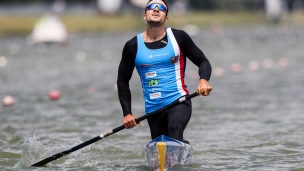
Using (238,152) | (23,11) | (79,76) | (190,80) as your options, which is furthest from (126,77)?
(23,11)

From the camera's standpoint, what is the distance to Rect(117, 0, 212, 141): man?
35.6ft

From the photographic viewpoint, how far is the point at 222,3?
101 m

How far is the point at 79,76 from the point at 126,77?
63.1 ft

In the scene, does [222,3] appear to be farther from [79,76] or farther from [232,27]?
[79,76]

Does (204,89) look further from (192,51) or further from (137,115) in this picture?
(137,115)

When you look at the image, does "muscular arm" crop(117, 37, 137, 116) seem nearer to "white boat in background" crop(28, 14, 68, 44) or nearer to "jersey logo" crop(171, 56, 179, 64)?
"jersey logo" crop(171, 56, 179, 64)

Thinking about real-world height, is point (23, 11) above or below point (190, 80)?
above

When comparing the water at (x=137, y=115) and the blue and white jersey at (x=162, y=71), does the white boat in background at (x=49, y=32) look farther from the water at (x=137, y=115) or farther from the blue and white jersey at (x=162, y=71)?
the blue and white jersey at (x=162, y=71)

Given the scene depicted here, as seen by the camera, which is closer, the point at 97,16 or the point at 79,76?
the point at 79,76

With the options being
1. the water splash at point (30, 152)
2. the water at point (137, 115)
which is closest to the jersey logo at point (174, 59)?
the water at point (137, 115)

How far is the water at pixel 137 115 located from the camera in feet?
41.8

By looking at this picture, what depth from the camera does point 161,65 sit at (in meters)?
11.0

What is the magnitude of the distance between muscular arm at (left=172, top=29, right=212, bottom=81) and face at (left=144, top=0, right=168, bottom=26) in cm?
26

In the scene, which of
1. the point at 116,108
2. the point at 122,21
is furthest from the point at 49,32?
the point at 116,108
